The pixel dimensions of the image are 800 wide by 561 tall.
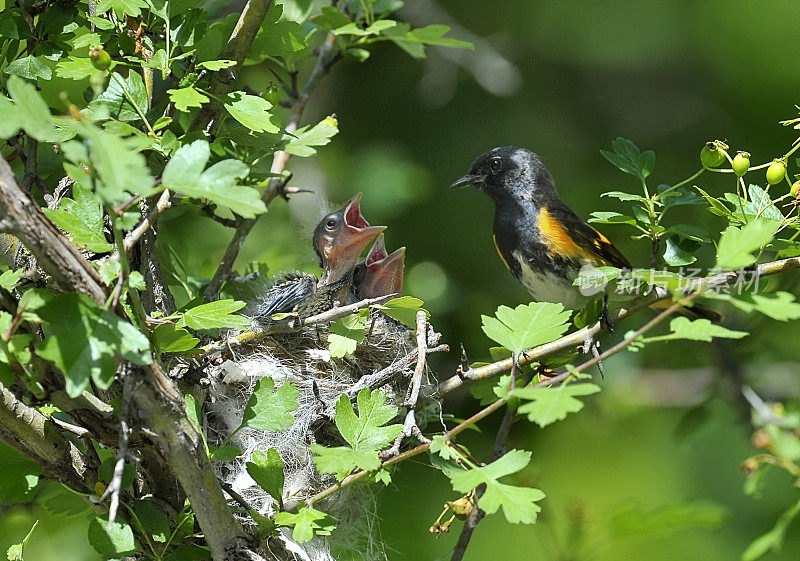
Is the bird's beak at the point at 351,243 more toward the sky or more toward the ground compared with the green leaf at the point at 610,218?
more toward the ground

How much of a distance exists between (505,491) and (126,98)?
0.86 m

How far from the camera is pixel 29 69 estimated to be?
1.55 meters

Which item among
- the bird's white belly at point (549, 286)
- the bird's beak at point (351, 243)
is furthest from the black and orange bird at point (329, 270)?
the bird's white belly at point (549, 286)

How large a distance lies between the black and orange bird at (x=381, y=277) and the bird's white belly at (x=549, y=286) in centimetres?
38

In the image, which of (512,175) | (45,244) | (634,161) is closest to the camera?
(45,244)

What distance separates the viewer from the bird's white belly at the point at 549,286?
234cm

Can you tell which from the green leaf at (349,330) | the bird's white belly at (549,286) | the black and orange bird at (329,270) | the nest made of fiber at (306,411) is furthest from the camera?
the black and orange bird at (329,270)

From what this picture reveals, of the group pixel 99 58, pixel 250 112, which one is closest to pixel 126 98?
pixel 99 58

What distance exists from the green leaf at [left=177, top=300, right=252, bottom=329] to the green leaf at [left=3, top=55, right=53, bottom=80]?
54 centimetres

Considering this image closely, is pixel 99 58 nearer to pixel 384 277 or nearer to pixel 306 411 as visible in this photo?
pixel 306 411

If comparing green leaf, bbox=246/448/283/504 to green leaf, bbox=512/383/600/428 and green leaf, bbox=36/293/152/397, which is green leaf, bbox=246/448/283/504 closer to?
green leaf, bbox=36/293/152/397

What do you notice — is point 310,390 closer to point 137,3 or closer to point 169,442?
point 169,442

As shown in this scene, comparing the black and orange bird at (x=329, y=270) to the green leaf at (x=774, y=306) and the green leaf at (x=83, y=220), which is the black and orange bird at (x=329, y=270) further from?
the green leaf at (x=774, y=306)

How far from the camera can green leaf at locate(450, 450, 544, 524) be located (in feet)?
3.92
